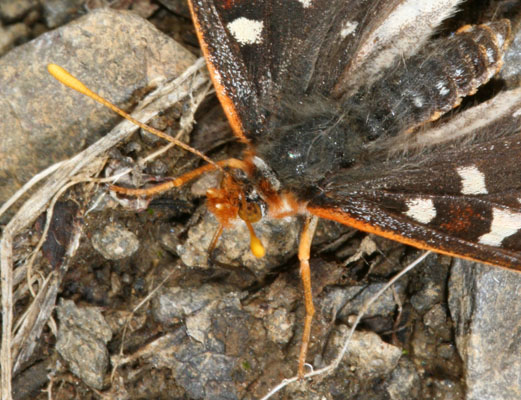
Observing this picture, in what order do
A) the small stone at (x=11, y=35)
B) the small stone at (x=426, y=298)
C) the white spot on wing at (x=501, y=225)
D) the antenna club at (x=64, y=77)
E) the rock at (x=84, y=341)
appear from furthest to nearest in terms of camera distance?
1. the small stone at (x=11, y=35)
2. the small stone at (x=426, y=298)
3. the rock at (x=84, y=341)
4. the white spot on wing at (x=501, y=225)
5. the antenna club at (x=64, y=77)

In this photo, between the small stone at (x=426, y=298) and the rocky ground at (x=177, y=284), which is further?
the small stone at (x=426, y=298)

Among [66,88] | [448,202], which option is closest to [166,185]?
[66,88]

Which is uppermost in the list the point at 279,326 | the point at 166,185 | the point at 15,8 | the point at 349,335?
the point at 15,8

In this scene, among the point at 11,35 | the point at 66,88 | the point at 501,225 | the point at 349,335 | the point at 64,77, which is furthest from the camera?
the point at 11,35

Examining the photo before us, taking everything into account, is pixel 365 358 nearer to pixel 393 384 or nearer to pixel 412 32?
pixel 393 384

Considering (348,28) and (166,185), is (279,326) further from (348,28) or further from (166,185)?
(348,28)

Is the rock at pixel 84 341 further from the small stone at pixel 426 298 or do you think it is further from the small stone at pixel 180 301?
the small stone at pixel 426 298

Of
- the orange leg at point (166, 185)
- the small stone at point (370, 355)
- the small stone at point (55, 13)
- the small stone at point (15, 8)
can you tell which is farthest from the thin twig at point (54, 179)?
the small stone at point (370, 355)

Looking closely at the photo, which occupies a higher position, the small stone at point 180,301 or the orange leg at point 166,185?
the orange leg at point 166,185
